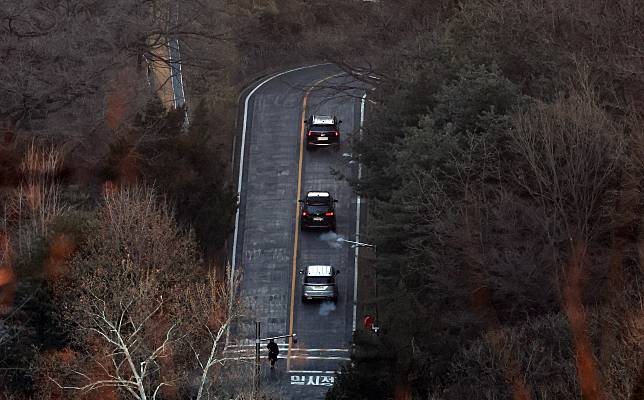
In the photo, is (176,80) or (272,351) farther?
(176,80)

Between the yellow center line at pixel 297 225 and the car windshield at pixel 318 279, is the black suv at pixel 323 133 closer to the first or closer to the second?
the yellow center line at pixel 297 225

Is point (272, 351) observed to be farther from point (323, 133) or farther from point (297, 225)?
point (323, 133)

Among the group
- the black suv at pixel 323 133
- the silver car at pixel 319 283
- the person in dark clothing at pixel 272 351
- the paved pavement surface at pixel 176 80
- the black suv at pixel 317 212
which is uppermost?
the paved pavement surface at pixel 176 80

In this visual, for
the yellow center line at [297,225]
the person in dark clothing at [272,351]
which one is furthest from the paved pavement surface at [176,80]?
the person in dark clothing at [272,351]

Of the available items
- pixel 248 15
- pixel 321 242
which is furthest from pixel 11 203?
pixel 248 15

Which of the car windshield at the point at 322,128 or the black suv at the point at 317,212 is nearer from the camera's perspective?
the black suv at the point at 317,212

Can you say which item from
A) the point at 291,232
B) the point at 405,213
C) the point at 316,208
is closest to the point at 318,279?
the point at 316,208

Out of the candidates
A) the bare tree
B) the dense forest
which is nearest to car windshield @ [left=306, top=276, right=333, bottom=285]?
the dense forest
